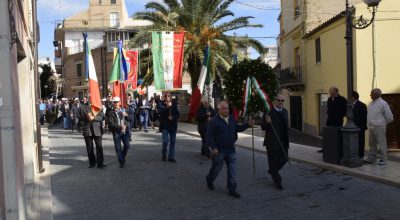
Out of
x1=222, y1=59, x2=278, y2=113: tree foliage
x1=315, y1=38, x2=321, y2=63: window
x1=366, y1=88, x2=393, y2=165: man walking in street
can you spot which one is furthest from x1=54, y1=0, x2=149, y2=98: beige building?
x1=366, y1=88, x2=393, y2=165: man walking in street

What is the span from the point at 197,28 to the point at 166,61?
1116cm

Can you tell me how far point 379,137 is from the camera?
10344 millimetres

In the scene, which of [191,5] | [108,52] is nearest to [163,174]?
[191,5]

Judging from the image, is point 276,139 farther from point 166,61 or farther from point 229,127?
point 166,61

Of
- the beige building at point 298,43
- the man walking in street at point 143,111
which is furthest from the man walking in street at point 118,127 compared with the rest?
the beige building at point 298,43

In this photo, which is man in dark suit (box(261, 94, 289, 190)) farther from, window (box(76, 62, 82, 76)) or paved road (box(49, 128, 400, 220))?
window (box(76, 62, 82, 76))

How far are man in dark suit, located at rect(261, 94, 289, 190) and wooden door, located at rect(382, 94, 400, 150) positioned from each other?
376 inches

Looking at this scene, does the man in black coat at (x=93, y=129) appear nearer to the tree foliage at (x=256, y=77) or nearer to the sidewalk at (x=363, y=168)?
the tree foliage at (x=256, y=77)

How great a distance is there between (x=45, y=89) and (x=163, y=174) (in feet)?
188

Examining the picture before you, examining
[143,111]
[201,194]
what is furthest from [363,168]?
[143,111]

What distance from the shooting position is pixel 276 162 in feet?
27.6

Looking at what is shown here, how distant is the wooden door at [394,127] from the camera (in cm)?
1666

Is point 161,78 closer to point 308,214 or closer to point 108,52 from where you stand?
point 308,214

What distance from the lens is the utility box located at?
412 inches
